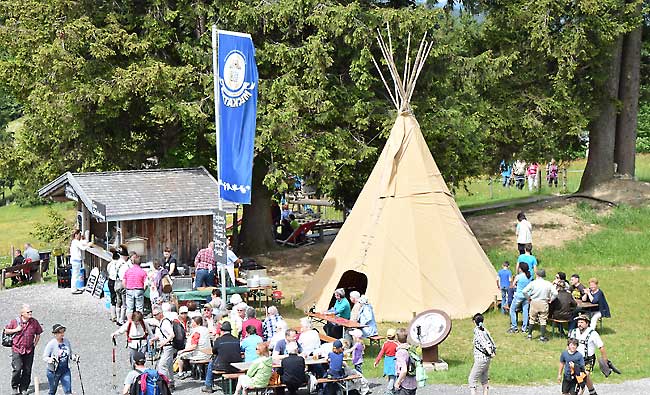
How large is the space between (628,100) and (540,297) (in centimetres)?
1815

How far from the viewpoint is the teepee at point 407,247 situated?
20.6 m

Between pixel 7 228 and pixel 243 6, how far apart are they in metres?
39.8

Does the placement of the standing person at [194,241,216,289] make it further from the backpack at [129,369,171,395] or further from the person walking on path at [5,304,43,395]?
the backpack at [129,369,171,395]

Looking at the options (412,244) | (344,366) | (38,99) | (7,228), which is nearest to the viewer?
(344,366)

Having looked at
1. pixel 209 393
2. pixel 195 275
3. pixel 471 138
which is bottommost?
pixel 209 393

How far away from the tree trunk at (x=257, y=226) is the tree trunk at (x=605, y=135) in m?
12.0

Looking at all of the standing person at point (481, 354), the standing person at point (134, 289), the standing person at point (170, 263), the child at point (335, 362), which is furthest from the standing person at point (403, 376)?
the standing person at point (170, 263)

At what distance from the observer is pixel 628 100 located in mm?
34344

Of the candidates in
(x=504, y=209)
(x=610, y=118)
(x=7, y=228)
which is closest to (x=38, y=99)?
(x=504, y=209)

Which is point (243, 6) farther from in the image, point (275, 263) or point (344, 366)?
point (344, 366)

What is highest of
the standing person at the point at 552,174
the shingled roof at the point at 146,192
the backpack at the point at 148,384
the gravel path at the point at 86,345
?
the standing person at the point at 552,174

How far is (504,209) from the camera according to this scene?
33.8 meters

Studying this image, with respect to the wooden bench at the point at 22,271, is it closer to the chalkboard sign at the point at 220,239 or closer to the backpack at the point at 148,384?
the chalkboard sign at the point at 220,239

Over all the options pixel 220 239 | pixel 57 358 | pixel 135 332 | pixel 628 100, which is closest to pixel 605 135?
pixel 628 100
